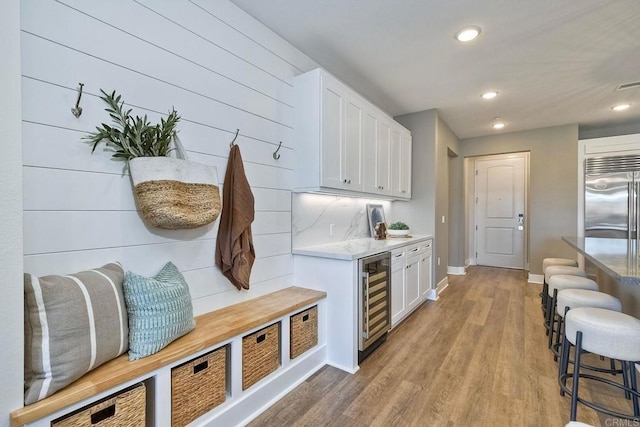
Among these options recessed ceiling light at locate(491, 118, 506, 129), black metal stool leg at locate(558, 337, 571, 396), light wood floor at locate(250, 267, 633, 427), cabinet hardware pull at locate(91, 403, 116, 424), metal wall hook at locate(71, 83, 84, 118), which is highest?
recessed ceiling light at locate(491, 118, 506, 129)

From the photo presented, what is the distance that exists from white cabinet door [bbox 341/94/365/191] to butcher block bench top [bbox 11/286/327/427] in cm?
108

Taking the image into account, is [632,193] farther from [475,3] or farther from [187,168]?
[187,168]

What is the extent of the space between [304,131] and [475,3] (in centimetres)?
149

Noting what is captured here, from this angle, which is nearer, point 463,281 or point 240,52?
point 240,52

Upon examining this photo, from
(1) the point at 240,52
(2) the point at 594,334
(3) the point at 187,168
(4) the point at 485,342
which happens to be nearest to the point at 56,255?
(3) the point at 187,168

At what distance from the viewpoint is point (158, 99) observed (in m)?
1.69

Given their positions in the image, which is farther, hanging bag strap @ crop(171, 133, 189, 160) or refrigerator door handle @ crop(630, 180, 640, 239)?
refrigerator door handle @ crop(630, 180, 640, 239)

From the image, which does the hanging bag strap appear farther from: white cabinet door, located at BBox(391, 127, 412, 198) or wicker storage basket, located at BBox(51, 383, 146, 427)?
white cabinet door, located at BBox(391, 127, 412, 198)

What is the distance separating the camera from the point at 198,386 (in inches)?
60.9

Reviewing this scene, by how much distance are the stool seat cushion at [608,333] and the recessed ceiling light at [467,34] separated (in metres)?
2.13

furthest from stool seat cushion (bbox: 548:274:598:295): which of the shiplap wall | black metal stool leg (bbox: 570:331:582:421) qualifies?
the shiplap wall

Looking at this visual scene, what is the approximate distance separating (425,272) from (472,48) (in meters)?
2.54

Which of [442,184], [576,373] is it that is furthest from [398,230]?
[576,373]

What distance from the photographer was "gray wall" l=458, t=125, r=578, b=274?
4867mm
